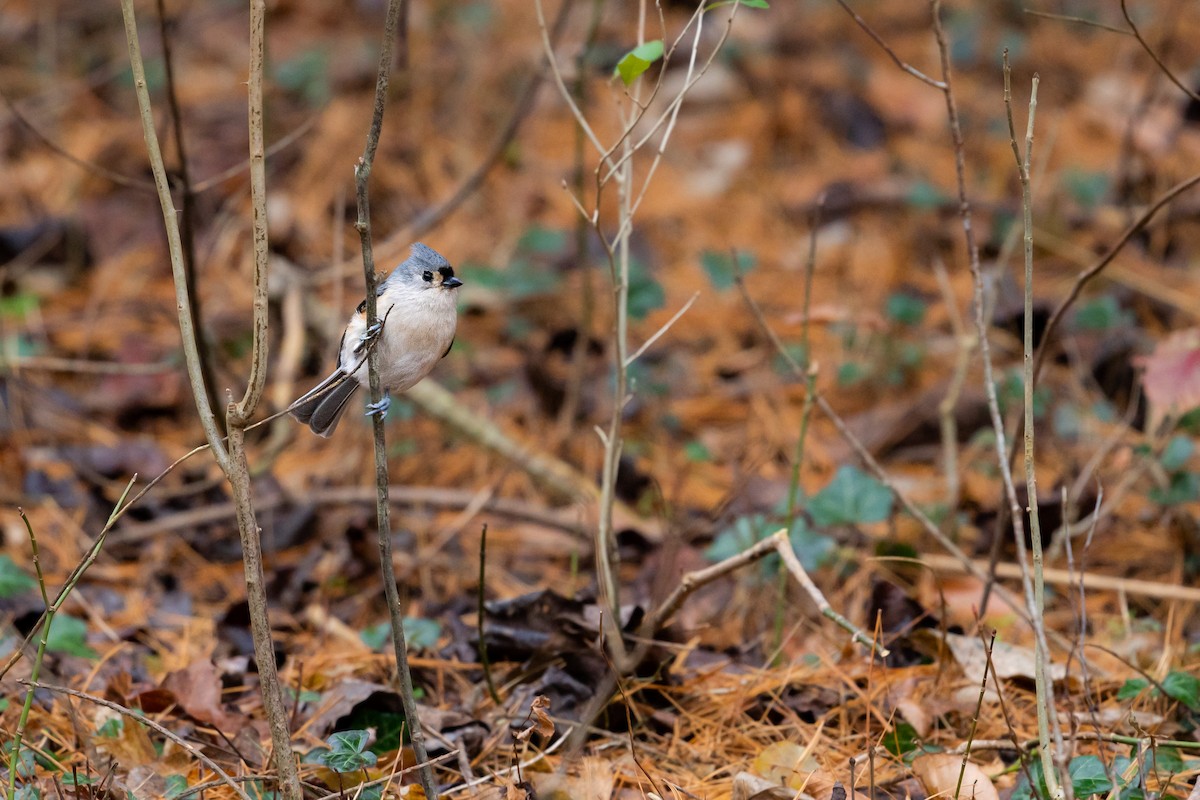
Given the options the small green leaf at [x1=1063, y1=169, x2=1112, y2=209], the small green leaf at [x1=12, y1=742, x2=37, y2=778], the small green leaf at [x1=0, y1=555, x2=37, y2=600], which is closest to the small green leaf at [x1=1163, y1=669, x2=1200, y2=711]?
the small green leaf at [x1=12, y1=742, x2=37, y2=778]

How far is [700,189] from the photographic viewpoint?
6379mm

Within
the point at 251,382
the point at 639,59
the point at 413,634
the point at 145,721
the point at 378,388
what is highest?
the point at 639,59

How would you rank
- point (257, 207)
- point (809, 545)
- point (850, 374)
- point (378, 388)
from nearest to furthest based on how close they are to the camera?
point (257, 207) → point (378, 388) → point (809, 545) → point (850, 374)

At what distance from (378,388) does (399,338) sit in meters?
0.21

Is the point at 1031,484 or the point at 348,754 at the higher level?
the point at 1031,484

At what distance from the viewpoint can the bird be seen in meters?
2.39

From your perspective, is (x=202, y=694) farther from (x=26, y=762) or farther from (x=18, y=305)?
(x=18, y=305)

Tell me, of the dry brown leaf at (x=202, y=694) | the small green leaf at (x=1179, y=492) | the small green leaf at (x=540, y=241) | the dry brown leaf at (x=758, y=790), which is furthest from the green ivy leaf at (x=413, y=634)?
the small green leaf at (x=540, y=241)

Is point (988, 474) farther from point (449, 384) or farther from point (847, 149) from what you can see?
point (847, 149)

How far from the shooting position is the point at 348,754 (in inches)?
91.0

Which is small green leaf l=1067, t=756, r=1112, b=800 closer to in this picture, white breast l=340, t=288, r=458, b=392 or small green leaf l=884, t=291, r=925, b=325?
white breast l=340, t=288, r=458, b=392

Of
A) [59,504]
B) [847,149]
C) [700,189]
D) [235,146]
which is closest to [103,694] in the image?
[59,504]

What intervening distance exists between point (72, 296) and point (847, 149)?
13.5 feet

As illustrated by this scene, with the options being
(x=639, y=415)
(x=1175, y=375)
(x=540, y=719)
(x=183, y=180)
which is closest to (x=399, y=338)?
(x=540, y=719)
